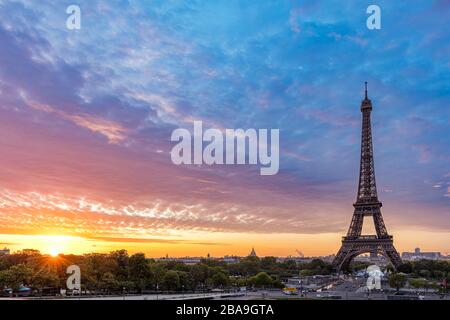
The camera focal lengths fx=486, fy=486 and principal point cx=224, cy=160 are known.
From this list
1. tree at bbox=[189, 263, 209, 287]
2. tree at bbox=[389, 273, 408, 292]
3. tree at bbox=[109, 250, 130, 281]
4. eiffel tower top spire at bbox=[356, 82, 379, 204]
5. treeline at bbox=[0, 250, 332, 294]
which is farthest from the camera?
eiffel tower top spire at bbox=[356, 82, 379, 204]

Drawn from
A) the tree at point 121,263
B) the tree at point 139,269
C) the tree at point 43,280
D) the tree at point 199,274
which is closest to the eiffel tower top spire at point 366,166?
the tree at point 199,274

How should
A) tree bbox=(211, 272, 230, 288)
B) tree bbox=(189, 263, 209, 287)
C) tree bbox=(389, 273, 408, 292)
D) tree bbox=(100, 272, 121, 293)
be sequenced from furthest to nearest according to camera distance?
tree bbox=(389, 273, 408, 292), tree bbox=(189, 263, 209, 287), tree bbox=(211, 272, 230, 288), tree bbox=(100, 272, 121, 293)

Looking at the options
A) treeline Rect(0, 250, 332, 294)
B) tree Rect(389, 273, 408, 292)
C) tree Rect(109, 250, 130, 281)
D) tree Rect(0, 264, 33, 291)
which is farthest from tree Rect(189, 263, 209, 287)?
tree Rect(389, 273, 408, 292)

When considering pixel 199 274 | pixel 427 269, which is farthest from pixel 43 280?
pixel 427 269

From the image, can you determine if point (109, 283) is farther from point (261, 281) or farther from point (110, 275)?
point (261, 281)

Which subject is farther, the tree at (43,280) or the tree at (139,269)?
the tree at (139,269)

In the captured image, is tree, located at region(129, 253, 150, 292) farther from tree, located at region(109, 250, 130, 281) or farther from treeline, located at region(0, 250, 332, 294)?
tree, located at region(109, 250, 130, 281)

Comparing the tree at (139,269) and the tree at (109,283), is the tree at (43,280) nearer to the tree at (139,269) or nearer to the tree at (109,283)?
the tree at (109,283)
